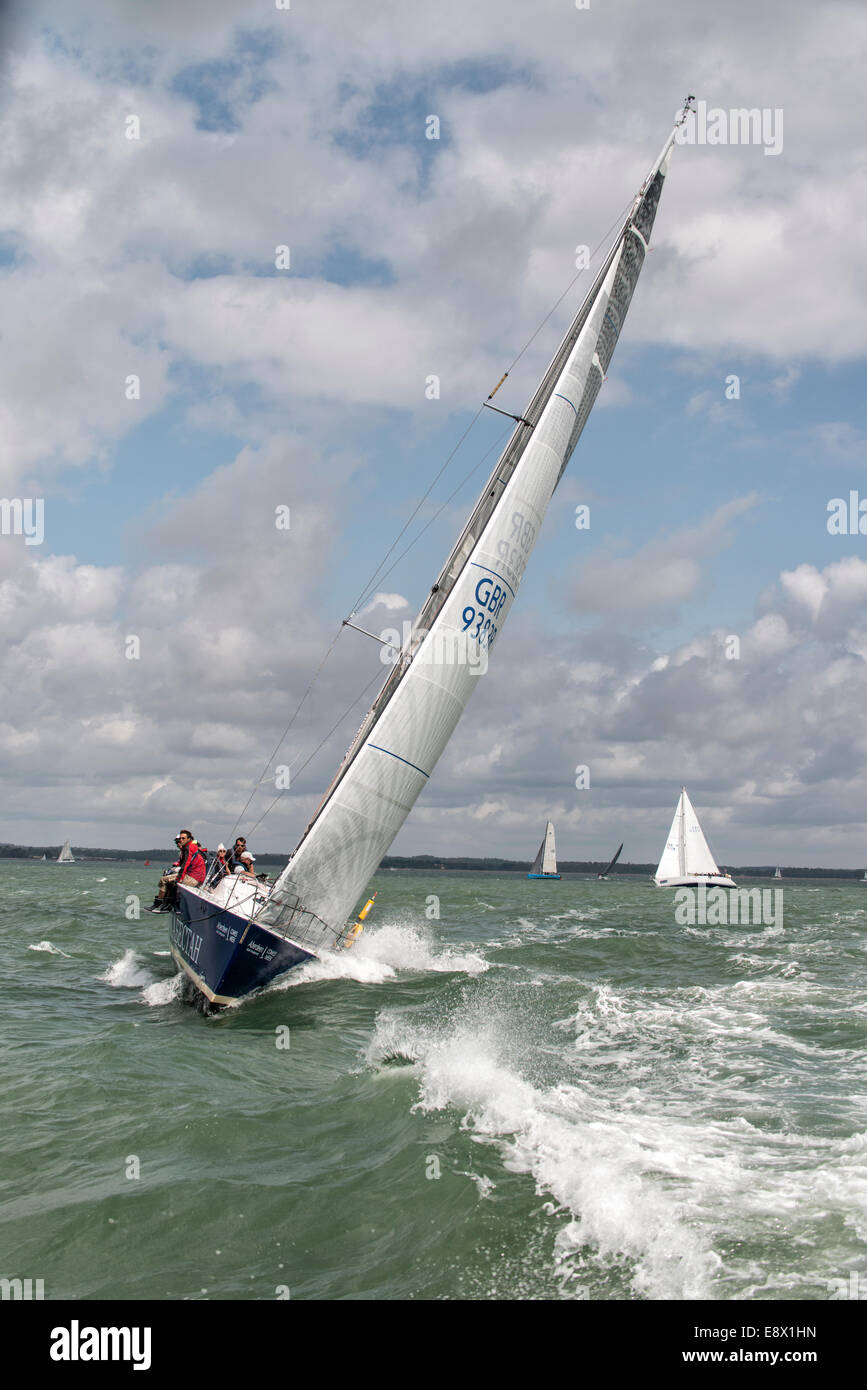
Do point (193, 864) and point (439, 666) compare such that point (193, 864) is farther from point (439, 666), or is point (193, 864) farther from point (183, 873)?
A: point (439, 666)

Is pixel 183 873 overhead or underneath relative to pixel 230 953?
overhead

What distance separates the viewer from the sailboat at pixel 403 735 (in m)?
13.5

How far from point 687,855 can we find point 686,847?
611 mm

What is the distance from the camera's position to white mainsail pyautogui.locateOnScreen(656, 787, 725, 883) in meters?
61.6

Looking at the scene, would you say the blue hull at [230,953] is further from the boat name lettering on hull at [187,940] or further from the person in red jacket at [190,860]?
the person in red jacket at [190,860]

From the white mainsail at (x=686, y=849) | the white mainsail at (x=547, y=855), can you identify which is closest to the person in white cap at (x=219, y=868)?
the white mainsail at (x=686, y=849)

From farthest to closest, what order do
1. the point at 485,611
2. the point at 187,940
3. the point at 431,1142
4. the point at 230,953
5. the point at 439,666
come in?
the point at 485,611 < the point at 439,666 < the point at 187,940 < the point at 230,953 < the point at 431,1142

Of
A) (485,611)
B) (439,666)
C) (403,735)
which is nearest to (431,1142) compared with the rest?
(403,735)

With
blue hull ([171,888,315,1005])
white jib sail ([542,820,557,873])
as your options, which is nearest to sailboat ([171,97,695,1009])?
blue hull ([171,888,315,1005])

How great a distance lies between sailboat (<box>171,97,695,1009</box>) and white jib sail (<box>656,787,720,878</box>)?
46.5 m

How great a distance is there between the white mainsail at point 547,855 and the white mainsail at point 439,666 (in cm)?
9023

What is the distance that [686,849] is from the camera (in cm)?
6262
